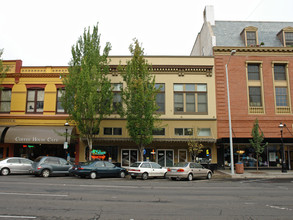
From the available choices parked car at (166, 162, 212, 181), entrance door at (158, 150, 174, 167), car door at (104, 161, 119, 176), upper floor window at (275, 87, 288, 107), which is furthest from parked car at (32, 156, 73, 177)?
upper floor window at (275, 87, 288, 107)

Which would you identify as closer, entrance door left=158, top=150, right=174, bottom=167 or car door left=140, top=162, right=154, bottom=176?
car door left=140, top=162, right=154, bottom=176

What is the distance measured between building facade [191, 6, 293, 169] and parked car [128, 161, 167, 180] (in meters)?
7.88

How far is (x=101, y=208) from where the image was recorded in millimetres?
8281

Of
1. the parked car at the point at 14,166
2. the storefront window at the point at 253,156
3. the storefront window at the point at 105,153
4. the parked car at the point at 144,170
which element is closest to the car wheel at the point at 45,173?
the parked car at the point at 14,166

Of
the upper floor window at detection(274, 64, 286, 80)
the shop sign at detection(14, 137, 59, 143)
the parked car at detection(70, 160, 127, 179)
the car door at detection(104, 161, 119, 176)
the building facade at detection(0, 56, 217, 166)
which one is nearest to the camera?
the parked car at detection(70, 160, 127, 179)

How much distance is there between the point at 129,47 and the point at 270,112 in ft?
51.2

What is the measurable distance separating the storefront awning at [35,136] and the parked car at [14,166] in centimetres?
388

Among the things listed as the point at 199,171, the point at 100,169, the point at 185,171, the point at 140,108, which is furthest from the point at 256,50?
the point at 100,169

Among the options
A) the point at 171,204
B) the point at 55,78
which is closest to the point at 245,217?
the point at 171,204

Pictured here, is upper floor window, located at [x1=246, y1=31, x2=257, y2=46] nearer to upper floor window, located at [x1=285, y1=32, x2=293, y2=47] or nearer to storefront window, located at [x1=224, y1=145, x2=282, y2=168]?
upper floor window, located at [x1=285, y1=32, x2=293, y2=47]

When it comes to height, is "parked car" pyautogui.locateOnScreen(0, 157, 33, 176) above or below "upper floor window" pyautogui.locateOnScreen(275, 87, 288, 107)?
below

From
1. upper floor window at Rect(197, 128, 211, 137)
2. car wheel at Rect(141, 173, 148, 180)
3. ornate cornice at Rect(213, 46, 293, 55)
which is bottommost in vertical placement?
car wheel at Rect(141, 173, 148, 180)

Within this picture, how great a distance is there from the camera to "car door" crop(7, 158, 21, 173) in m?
19.4

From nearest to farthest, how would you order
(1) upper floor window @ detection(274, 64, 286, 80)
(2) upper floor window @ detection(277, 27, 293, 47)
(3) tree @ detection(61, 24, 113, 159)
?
(3) tree @ detection(61, 24, 113, 159)
(1) upper floor window @ detection(274, 64, 286, 80)
(2) upper floor window @ detection(277, 27, 293, 47)
